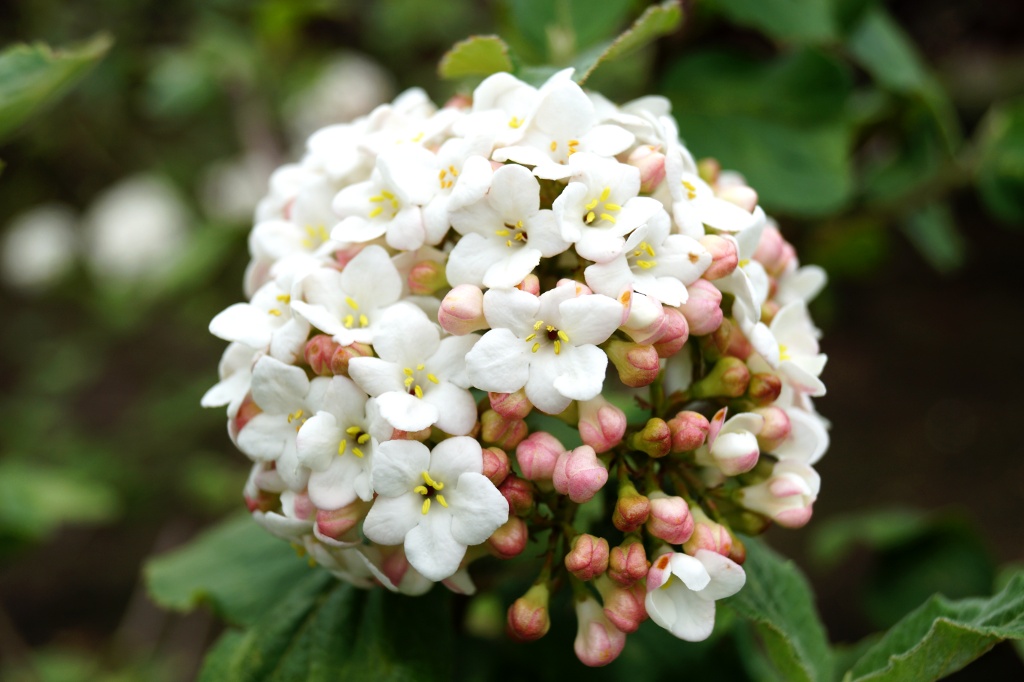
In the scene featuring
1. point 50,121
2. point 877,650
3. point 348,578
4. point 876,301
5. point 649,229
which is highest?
point 649,229

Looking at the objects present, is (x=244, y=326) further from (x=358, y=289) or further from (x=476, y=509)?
(x=476, y=509)

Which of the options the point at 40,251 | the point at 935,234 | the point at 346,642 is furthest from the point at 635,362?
the point at 40,251

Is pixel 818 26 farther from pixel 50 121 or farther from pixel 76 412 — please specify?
pixel 50 121

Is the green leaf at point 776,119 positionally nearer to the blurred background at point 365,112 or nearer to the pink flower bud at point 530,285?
the blurred background at point 365,112

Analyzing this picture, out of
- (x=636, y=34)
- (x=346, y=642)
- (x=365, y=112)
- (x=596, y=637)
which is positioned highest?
(x=636, y=34)

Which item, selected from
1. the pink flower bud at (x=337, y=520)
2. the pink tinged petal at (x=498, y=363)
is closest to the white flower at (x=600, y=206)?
the pink tinged petal at (x=498, y=363)

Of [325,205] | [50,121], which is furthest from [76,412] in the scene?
[325,205]
